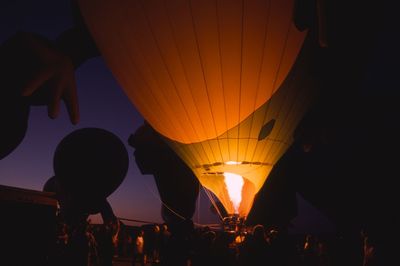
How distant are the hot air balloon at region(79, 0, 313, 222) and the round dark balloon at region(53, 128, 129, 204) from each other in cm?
175

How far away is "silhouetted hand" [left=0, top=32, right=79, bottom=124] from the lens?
3328 millimetres

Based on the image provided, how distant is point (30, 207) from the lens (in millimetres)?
2105

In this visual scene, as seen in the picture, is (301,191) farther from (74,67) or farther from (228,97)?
(74,67)

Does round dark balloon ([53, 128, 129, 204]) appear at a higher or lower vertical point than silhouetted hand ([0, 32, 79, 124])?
lower

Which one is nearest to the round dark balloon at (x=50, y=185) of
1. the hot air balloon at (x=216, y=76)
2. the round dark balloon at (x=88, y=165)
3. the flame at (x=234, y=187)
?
the round dark balloon at (x=88, y=165)

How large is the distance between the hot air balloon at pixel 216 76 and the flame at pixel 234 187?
1 centimetres

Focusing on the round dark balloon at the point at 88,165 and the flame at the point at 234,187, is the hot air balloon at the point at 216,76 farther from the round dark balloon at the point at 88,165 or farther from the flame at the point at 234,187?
the round dark balloon at the point at 88,165

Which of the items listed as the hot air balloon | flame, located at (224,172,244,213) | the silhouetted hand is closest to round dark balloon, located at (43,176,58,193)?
the hot air balloon

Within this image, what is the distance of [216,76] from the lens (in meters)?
3.68

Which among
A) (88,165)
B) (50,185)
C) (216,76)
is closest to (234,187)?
(216,76)

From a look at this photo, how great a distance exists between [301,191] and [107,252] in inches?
211

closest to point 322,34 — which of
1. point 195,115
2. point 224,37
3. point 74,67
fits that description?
point 224,37

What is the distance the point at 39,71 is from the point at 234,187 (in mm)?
2740

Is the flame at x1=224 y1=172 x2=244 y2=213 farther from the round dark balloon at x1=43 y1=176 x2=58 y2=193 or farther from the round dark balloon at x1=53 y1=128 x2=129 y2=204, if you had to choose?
the round dark balloon at x1=43 y1=176 x2=58 y2=193
